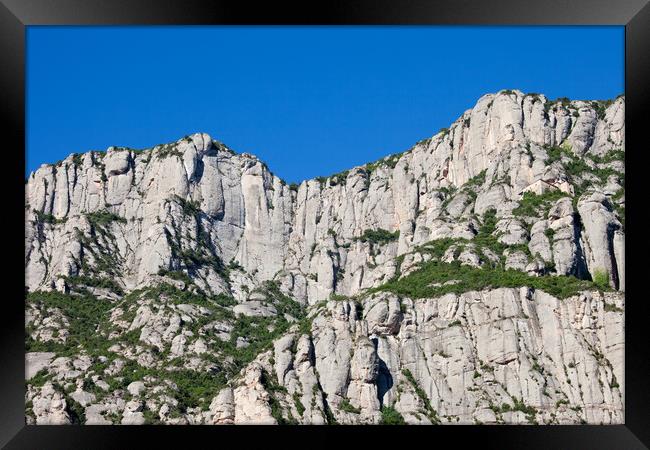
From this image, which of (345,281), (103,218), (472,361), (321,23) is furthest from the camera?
(103,218)

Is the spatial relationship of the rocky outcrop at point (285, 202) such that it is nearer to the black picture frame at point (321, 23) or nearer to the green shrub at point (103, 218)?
the green shrub at point (103, 218)

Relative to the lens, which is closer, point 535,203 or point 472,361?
point 472,361

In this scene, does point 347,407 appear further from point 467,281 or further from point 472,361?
point 467,281

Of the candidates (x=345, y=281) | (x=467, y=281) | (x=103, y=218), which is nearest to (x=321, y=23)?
(x=467, y=281)

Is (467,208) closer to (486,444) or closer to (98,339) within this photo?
(98,339)
